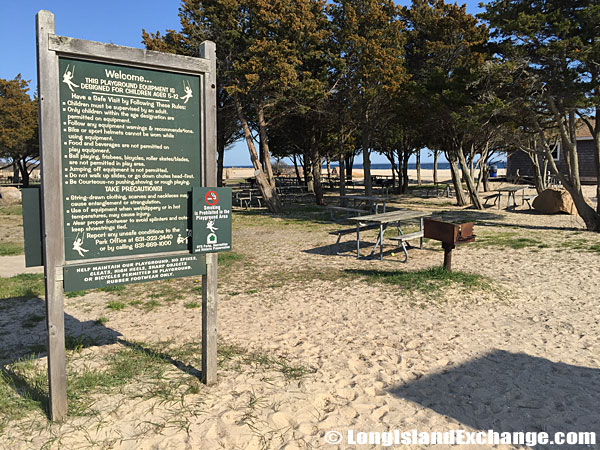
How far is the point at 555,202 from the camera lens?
17234 millimetres

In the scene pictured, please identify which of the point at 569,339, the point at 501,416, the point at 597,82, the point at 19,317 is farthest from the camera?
the point at 597,82

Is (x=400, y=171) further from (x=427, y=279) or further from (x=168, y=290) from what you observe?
(x=168, y=290)

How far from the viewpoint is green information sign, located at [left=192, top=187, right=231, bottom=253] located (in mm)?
3896

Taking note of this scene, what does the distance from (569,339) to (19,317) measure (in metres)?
6.75

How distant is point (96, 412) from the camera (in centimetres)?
360

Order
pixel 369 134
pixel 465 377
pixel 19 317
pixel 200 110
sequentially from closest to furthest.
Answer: pixel 200 110 → pixel 465 377 → pixel 19 317 → pixel 369 134

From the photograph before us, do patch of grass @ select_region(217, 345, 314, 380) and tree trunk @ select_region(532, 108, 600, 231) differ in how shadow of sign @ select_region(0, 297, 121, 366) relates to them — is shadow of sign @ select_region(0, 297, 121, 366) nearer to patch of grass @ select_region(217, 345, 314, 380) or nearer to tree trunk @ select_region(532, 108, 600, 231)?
patch of grass @ select_region(217, 345, 314, 380)

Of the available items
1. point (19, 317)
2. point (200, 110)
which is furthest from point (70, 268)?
point (19, 317)

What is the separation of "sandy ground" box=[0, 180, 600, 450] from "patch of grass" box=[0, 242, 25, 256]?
508 centimetres

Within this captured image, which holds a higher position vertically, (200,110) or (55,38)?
(55,38)

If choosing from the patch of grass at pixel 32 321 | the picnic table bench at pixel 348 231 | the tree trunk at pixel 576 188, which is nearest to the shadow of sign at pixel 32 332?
the patch of grass at pixel 32 321

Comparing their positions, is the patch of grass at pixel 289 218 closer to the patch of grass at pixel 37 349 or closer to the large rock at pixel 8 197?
the patch of grass at pixel 37 349

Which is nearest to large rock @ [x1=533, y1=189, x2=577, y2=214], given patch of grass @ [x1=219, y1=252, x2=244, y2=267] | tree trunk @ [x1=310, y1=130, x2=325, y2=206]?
tree trunk @ [x1=310, y1=130, x2=325, y2=206]

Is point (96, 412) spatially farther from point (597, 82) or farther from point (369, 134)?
point (369, 134)
